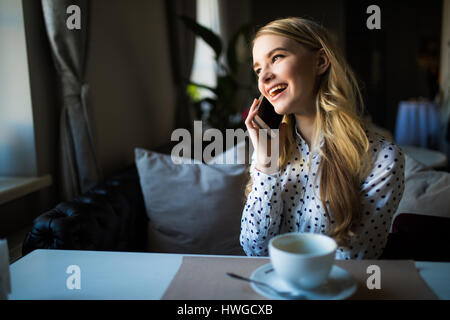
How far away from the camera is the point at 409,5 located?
22.7 feet

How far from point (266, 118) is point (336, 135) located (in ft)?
0.72

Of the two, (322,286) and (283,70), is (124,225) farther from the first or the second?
(322,286)

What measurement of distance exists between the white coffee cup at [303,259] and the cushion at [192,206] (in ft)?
3.44

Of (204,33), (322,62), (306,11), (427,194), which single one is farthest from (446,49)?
(322,62)

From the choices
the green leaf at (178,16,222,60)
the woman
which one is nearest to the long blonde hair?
the woman

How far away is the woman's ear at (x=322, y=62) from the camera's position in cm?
116

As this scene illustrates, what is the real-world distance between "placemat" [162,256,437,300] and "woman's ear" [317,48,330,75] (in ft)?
1.81

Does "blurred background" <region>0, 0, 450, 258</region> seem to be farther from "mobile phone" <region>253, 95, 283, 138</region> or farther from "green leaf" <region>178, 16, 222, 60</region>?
"mobile phone" <region>253, 95, 283, 138</region>

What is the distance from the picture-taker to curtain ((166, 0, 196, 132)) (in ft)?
11.1

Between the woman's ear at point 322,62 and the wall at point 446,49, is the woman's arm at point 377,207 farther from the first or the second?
the wall at point 446,49

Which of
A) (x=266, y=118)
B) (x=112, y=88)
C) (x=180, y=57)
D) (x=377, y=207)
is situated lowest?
(x=377, y=207)

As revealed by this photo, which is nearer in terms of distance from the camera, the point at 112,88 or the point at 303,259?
the point at 303,259

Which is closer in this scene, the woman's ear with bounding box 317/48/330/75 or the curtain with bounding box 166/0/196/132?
the woman's ear with bounding box 317/48/330/75

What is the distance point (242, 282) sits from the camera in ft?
2.60
